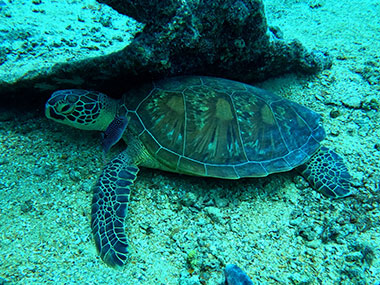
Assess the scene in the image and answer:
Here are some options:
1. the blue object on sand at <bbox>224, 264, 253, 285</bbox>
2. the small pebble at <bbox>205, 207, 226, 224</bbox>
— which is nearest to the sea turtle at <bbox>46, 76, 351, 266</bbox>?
the small pebble at <bbox>205, 207, 226, 224</bbox>

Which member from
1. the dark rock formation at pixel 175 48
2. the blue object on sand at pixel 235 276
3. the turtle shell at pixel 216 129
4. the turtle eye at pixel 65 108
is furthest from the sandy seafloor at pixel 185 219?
the dark rock formation at pixel 175 48

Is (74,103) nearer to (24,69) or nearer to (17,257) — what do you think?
(24,69)

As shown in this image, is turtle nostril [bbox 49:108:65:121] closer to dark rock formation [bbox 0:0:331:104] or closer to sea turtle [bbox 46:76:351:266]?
sea turtle [bbox 46:76:351:266]

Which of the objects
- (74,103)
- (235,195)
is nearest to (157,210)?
(235,195)

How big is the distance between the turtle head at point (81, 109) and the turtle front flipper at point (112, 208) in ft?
1.83

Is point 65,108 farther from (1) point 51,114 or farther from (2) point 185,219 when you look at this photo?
(2) point 185,219

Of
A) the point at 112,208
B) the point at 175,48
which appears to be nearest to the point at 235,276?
the point at 112,208

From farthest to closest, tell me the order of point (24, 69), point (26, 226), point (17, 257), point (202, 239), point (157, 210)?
point (24, 69) → point (157, 210) → point (202, 239) → point (26, 226) → point (17, 257)

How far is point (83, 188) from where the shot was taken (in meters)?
2.21

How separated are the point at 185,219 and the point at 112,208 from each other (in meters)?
0.68

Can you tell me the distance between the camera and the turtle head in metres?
2.42

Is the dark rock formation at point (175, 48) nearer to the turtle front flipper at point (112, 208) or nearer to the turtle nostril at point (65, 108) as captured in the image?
the turtle nostril at point (65, 108)

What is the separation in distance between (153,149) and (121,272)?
1.20m

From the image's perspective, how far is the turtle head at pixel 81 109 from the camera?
242 centimetres
